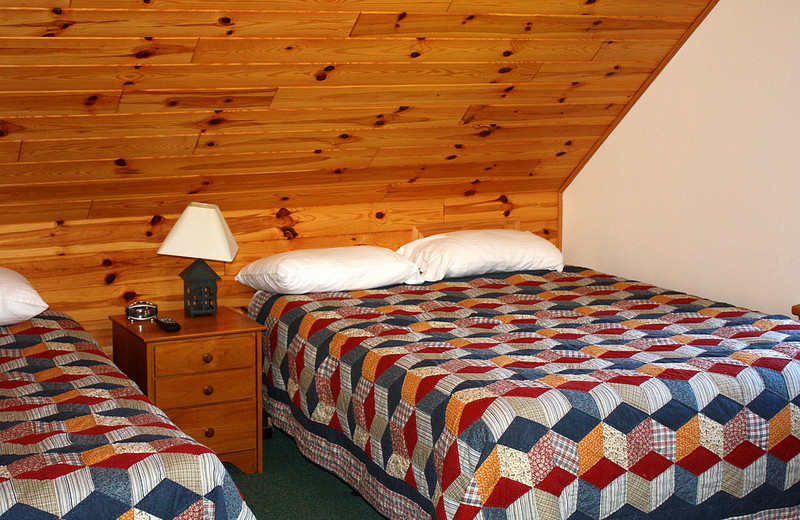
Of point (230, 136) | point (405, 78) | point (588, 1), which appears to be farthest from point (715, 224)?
point (230, 136)

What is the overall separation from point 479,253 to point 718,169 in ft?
3.24

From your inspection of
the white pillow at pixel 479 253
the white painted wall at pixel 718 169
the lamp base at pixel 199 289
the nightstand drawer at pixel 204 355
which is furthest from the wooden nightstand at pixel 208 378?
the white painted wall at pixel 718 169

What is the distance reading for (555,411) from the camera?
1.80 meters

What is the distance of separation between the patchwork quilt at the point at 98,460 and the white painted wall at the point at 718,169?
223 cm

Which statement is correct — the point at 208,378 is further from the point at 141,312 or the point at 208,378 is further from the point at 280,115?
the point at 280,115

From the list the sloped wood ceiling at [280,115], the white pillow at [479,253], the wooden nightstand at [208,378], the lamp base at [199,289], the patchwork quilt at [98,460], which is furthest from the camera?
the white pillow at [479,253]

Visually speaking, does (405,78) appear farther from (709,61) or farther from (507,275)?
(709,61)

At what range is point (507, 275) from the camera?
3.38m

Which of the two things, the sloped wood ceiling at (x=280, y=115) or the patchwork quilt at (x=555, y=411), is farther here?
the sloped wood ceiling at (x=280, y=115)

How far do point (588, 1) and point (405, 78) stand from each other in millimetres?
670

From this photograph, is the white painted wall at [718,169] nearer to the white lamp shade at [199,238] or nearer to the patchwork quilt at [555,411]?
the patchwork quilt at [555,411]

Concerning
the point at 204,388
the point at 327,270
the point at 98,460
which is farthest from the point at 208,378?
the point at 98,460

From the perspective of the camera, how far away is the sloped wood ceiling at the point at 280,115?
7.66 feet

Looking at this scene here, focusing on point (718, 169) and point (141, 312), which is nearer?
point (141, 312)
